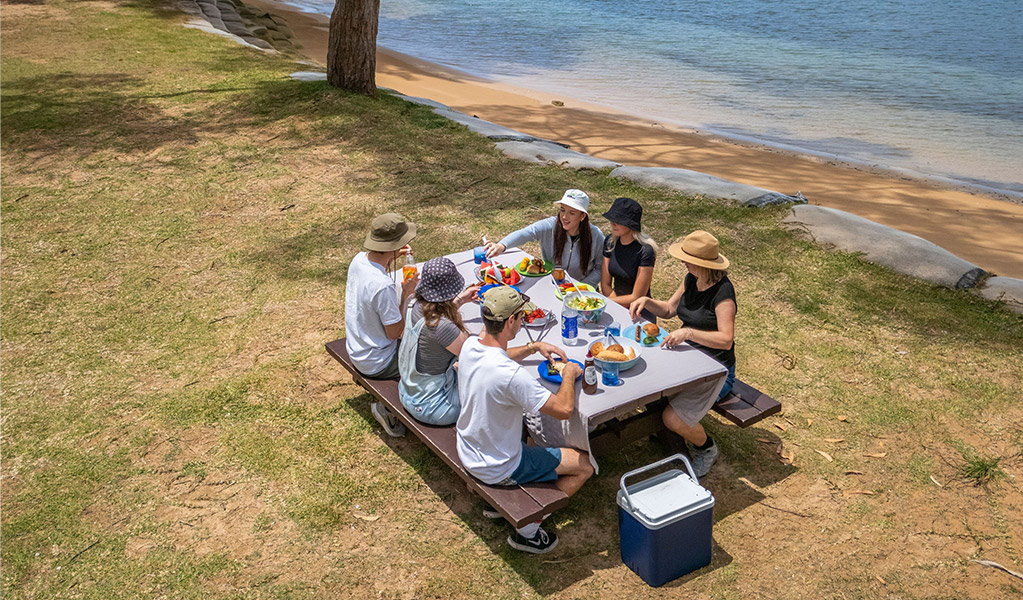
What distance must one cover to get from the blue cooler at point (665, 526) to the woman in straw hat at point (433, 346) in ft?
4.31

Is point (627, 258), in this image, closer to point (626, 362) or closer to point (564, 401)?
point (626, 362)

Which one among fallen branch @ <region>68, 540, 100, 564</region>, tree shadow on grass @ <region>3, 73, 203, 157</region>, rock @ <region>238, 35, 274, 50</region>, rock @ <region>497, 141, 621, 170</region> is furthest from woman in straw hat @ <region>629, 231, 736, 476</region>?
rock @ <region>238, 35, 274, 50</region>

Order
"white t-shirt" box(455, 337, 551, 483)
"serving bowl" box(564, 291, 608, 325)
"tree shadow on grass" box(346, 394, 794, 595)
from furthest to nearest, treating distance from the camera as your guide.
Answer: "serving bowl" box(564, 291, 608, 325)
"tree shadow on grass" box(346, 394, 794, 595)
"white t-shirt" box(455, 337, 551, 483)

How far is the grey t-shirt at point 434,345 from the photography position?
193 inches

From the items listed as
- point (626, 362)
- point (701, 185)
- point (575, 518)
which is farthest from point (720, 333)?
point (701, 185)

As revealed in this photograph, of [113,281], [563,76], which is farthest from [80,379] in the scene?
[563,76]

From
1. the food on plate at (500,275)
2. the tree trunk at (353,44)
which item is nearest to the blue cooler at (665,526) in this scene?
the food on plate at (500,275)

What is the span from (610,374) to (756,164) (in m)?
11.3

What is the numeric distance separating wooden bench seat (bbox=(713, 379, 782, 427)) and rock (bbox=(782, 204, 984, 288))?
3.85 m

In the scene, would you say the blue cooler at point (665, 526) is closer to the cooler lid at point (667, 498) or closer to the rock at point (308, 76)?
the cooler lid at point (667, 498)

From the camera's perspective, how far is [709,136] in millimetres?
18016

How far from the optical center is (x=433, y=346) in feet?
16.3

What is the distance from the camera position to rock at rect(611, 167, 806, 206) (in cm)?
1003

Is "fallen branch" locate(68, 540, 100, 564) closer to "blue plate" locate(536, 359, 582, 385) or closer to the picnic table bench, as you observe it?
the picnic table bench
